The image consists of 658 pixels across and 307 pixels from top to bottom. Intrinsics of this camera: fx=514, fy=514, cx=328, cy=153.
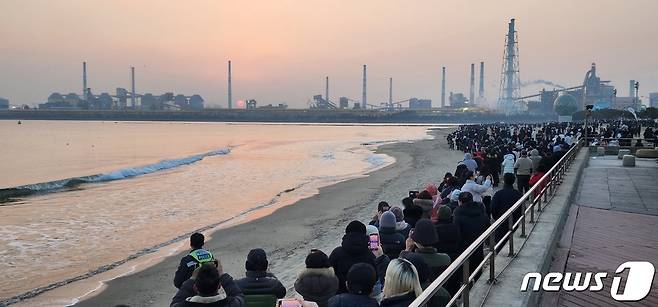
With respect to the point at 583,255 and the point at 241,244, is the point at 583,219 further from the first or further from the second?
the point at 241,244

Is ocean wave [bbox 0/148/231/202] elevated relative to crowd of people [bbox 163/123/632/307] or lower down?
lower down

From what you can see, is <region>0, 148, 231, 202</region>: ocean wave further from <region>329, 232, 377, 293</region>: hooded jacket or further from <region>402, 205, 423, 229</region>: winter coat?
<region>329, 232, 377, 293</region>: hooded jacket

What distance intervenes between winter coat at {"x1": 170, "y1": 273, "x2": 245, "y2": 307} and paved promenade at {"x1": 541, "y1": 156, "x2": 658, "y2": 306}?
126 inches

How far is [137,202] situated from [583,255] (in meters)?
19.3

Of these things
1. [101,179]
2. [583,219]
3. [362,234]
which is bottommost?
[101,179]

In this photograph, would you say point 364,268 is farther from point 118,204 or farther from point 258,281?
point 118,204

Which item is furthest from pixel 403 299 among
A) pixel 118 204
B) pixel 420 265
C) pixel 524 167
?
pixel 118 204

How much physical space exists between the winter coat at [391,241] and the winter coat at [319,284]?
4.51ft

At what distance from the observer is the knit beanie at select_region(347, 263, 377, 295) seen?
363 centimetres

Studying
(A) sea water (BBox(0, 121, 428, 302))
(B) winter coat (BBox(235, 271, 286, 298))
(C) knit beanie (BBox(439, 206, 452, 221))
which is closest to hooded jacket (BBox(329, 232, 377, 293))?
(B) winter coat (BBox(235, 271, 286, 298))

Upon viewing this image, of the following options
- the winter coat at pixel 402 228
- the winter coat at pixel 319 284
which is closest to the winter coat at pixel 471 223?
the winter coat at pixel 402 228

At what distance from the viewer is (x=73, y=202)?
2317 centimetres

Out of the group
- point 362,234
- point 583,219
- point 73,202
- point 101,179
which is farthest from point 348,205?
point 101,179

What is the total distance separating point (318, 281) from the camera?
452 cm
